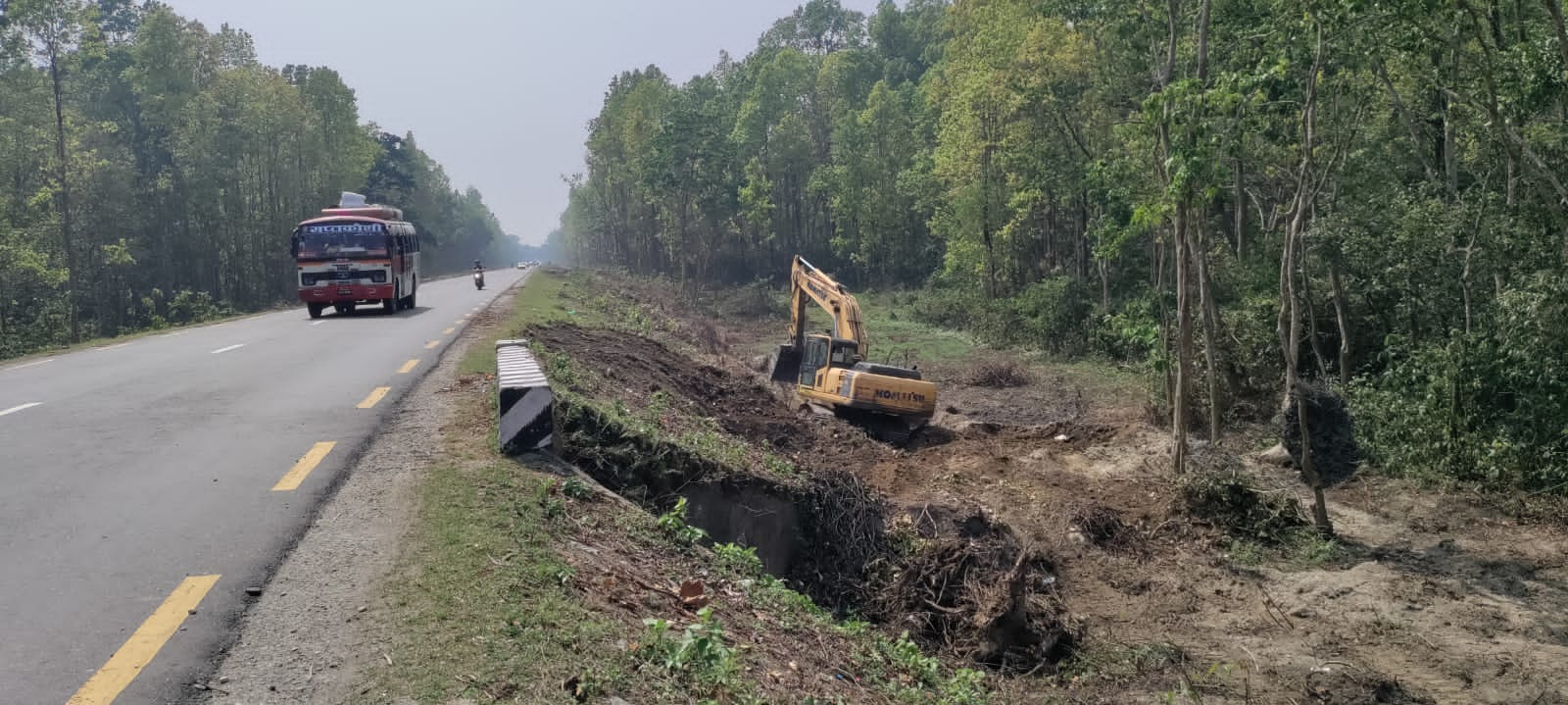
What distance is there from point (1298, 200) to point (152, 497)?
13.6 meters

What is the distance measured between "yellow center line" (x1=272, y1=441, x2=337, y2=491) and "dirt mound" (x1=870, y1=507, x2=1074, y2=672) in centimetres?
557

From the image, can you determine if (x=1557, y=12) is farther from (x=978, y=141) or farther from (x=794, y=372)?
(x=978, y=141)

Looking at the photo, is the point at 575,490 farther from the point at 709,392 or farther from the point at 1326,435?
the point at 1326,435

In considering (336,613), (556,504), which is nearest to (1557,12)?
(556,504)

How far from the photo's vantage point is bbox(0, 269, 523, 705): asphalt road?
5.10m

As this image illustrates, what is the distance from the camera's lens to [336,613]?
222 inches

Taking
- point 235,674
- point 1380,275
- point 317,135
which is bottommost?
point 235,674

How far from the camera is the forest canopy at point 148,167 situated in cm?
3603

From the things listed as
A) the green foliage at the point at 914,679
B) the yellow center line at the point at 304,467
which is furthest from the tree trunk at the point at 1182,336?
the yellow center line at the point at 304,467

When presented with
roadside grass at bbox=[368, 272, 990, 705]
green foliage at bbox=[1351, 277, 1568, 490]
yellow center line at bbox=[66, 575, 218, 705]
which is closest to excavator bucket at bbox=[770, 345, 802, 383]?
green foliage at bbox=[1351, 277, 1568, 490]

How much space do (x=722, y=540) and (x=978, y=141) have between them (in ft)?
89.0

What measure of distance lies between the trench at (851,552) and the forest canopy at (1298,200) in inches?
197

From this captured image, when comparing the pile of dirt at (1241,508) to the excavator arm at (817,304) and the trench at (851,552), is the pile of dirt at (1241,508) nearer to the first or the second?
the trench at (851,552)

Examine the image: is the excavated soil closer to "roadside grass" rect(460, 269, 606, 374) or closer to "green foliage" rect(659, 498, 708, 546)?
"roadside grass" rect(460, 269, 606, 374)
